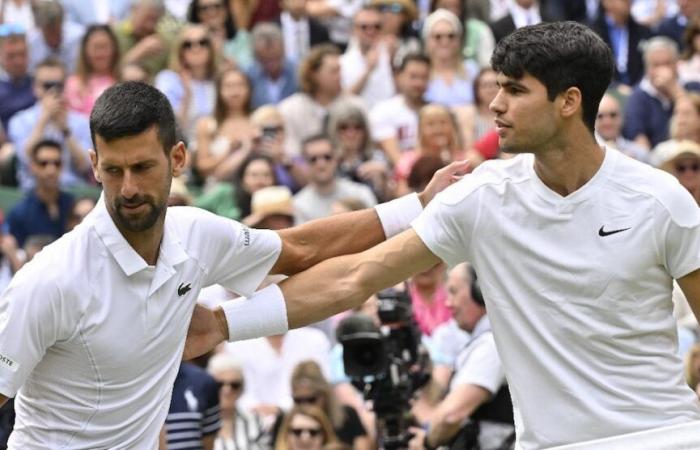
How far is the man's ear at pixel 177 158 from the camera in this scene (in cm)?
534

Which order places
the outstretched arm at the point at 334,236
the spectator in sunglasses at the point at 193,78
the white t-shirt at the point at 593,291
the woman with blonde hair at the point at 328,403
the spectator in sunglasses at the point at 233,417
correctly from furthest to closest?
the spectator in sunglasses at the point at 193,78
the spectator in sunglasses at the point at 233,417
the woman with blonde hair at the point at 328,403
the outstretched arm at the point at 334,236
the white t-shirt at the point at 593,291

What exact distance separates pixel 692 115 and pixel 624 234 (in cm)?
717

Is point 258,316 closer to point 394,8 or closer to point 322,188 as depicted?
point 322,188

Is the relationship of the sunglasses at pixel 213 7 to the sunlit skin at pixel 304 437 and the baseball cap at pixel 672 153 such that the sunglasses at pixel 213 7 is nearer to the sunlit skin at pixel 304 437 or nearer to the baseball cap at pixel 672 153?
the baseball cap at pixel 672 153

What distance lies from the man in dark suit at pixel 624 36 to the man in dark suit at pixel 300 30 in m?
2.21

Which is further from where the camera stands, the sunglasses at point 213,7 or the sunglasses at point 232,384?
the sunglasses at point 213,7

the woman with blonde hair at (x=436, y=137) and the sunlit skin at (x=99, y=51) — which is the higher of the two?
the sunlit skin at (x=99, y=51)

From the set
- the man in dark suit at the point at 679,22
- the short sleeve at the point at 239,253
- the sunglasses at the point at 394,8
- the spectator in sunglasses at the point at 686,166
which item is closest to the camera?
the short sleeve at the point at 239,253

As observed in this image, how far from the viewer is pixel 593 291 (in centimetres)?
519

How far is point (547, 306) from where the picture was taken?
5230 millimetres

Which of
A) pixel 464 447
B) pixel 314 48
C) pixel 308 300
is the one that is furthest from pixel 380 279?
pixel 314 48

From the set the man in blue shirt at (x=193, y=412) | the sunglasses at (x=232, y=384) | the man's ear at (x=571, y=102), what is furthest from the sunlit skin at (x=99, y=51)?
the man's ear at (x=571, y=102)

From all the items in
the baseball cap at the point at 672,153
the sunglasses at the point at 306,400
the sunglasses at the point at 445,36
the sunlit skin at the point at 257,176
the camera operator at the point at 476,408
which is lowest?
the sunglasses at the point at 306,400

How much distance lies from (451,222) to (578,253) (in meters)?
0.40
